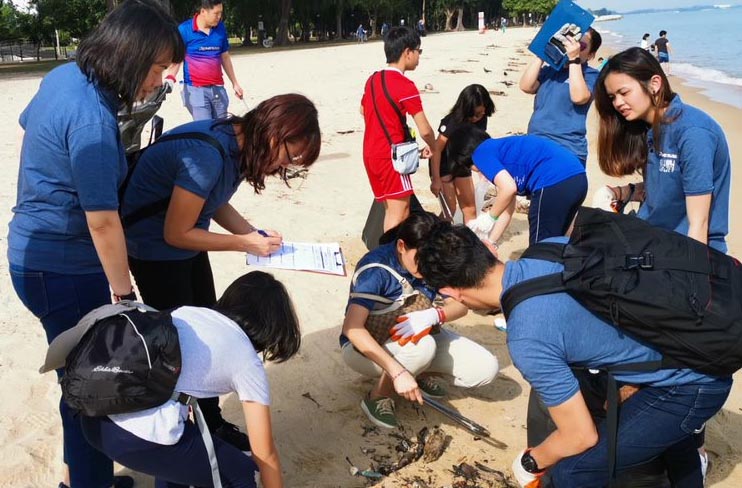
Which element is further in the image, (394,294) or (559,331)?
(394,294)

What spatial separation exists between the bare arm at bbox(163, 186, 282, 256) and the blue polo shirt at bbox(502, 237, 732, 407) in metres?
1.24

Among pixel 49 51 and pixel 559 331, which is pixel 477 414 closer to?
pixel 559 331

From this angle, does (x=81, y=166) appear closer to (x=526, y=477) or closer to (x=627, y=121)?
(x=526, y=477)

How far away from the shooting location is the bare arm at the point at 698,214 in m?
2.84

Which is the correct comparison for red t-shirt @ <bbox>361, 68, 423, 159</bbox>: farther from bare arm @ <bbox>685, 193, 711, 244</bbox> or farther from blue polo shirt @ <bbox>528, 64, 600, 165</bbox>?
bare arm @ <bbox>685, 193, 711, 244</bbox>

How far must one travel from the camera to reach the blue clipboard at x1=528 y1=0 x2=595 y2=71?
15.4ft

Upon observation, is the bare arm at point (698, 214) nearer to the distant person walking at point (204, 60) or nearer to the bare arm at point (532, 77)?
the bare arm at point (532, 77)

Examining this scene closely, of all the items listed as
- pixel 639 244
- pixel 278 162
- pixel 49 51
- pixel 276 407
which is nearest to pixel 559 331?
pixel 639 244

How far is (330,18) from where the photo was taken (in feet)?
186

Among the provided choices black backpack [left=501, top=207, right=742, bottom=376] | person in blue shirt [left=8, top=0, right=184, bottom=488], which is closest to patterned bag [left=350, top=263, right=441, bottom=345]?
black backpack [left=501, top=207, right=742, bottom=376]

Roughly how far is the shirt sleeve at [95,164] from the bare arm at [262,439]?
33.0 inches

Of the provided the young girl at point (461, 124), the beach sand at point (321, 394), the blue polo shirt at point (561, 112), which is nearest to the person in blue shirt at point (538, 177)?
the blue polo shirt at point (561, 112)

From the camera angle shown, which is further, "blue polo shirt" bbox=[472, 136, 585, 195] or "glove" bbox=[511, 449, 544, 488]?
"blue polo shirt" bbox=[472, 136, 585, 195]

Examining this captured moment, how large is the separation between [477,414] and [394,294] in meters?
0.90
